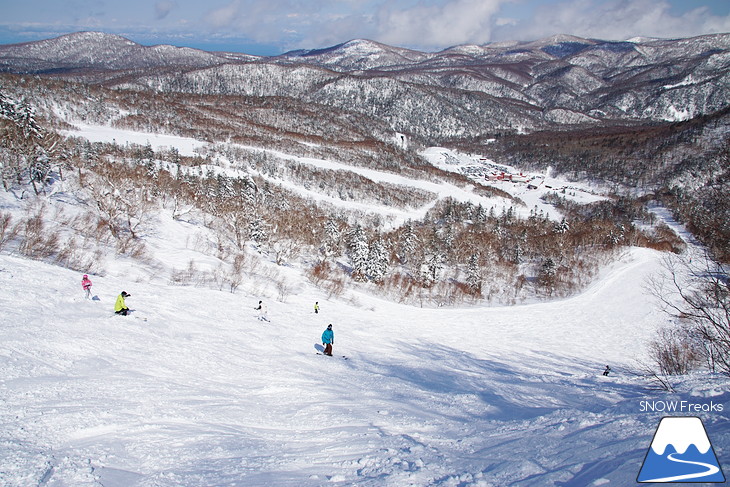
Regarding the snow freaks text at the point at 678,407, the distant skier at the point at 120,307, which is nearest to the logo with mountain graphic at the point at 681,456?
the snow freaks text at the point at 678,407

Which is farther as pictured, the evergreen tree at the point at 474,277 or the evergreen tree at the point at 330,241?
the evergreen tree at the point at 474,277

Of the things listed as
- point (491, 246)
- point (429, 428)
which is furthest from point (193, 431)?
point (491, 246)

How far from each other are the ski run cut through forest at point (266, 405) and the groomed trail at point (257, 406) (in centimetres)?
5

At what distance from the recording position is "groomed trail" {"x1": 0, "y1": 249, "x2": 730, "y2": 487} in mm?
5398

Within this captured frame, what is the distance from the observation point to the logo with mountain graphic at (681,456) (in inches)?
170

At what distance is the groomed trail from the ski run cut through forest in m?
0.05

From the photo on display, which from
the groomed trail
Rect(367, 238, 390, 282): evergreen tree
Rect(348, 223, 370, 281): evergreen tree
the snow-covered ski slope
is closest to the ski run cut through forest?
the groomed trail

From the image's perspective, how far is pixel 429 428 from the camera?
796cm

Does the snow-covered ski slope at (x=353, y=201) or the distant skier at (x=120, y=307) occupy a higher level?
the snow-covered ski slope at (x=353, y=201)

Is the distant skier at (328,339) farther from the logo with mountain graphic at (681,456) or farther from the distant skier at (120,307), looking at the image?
the logo with mountain graphic at (681,456)

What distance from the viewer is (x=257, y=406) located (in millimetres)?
8766

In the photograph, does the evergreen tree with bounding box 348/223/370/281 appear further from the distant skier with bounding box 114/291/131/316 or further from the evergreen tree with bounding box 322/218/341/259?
the distant skier with bounding box 114/291/131/316

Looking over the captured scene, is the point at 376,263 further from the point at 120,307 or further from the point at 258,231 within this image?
the point at 120,307

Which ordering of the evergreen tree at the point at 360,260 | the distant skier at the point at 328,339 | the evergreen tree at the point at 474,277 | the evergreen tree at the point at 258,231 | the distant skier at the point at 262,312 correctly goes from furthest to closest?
the evergreen tree at the point at 474,277, the evergreen tree at the point at 360,260, the evergreen tree at the point at 258,231, the distant skier at the point at 262,312, the distant skier at the point at 328,339
